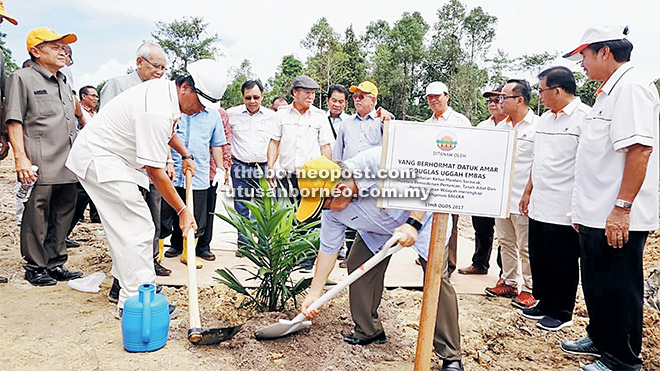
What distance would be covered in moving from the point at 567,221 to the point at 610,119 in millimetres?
858

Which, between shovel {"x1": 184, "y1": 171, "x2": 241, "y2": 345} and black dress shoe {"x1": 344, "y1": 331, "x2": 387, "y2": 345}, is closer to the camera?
shovel {"x1": 184, "y1": 171, "x2": 241, "y2": 345}

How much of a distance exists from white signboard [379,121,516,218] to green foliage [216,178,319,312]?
3.22 feet

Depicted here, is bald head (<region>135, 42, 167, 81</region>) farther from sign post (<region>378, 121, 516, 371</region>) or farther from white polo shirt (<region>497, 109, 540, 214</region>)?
white polo shirt (<region>497, 109, 540, 214</region>)

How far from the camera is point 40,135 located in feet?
11.5

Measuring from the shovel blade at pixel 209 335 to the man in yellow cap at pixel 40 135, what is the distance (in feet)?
5.71

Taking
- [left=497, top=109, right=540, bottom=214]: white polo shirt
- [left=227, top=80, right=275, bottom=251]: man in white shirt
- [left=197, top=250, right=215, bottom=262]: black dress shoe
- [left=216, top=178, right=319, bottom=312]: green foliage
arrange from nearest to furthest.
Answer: [left=216, top=178, right=319, bottom=312]: green foliage → [left=497, top=109, right=540, bottom=214]: white polo shirt → [left=197, top=250, right=215, bottom=262]: black dress shoe → [left=227, top=80, right=275, bottom=251]: man in white shirt

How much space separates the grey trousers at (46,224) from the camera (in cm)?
348

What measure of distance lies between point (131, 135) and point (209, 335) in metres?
1.33

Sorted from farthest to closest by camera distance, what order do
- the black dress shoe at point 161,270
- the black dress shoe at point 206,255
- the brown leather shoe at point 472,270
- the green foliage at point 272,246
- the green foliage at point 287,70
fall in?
the green foliage at point 287,70, the black dress shoe at point 206,255, the brown leather shoe at point 472,270, the black dress shoe at point 161,270, the green foliage at point 272,246

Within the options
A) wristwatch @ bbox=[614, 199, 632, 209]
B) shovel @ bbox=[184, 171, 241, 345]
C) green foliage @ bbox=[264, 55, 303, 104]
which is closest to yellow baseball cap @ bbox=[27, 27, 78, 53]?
shovel @ bbox=[184, 171, 241, 345]

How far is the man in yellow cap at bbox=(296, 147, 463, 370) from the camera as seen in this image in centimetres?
216

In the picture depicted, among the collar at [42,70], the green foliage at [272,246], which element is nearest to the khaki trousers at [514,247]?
the green foliage at [272,246]

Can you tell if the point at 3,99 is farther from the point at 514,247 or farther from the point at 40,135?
the point at 514,247

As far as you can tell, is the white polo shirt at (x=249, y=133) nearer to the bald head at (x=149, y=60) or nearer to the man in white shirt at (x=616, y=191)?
the bald head at (x=149, y=60)
